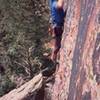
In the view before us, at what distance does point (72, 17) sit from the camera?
5113mm

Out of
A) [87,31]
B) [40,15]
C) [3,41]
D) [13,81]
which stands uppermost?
[87,31]

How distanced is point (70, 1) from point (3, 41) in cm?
609

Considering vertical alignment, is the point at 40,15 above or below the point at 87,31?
below

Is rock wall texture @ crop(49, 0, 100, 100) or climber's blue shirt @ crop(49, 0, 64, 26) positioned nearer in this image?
rock wall texture @ crop(49, 0, 100, 100)

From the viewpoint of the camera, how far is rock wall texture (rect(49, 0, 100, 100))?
3648 mm

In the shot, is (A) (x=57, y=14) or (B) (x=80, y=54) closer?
(B) (x=80, y=54)

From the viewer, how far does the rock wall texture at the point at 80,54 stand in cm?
365

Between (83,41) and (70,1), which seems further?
(70,1)

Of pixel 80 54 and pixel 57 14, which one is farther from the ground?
pixel 57 14

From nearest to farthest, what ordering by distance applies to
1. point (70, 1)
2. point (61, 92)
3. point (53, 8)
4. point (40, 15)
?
1. point (61, 92)
2. point (70, 1)
3. point (53, 8)
4. point (40, 15)

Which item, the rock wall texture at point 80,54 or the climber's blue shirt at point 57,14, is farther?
the climber's blue shirt at point 57,14

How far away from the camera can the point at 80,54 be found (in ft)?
13.8

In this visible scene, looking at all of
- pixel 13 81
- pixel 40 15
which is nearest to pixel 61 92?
pixel 13 81

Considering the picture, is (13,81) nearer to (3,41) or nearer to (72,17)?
(3,41)
